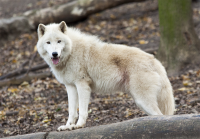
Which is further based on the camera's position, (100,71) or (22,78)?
(22,78)

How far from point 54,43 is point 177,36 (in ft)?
12.6

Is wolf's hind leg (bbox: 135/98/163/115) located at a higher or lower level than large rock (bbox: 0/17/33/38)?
lower

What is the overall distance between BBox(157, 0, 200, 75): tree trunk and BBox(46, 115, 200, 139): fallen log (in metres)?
3.94

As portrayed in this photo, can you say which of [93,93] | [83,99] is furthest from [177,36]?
[83,99]

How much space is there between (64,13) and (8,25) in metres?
2.51

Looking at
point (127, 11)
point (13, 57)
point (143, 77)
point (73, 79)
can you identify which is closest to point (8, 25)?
point (13, 57)

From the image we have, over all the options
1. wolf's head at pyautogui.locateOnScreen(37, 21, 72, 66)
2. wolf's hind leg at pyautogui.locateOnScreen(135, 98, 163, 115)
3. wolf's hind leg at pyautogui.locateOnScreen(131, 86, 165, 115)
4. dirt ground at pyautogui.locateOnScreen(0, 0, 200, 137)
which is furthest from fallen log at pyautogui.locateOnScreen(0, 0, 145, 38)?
wolf's hind leg at pyautogui.locateOnScreen(135, 98, 163, 115)

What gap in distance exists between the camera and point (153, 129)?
3.21m

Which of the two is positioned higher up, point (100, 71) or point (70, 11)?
point (70, 11)

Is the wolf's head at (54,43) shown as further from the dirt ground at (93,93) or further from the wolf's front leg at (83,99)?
the dirt ground at (93,93)

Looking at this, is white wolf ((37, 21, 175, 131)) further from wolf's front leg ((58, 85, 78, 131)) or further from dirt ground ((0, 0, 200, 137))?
dirt ground ((0, 0, 200, 137))

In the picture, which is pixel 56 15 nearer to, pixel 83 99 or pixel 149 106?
pixel 83 99

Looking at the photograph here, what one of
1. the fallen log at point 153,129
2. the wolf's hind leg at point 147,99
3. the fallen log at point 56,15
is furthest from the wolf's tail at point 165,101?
the fallen log at point 56,15

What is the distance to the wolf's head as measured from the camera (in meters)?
4.16
